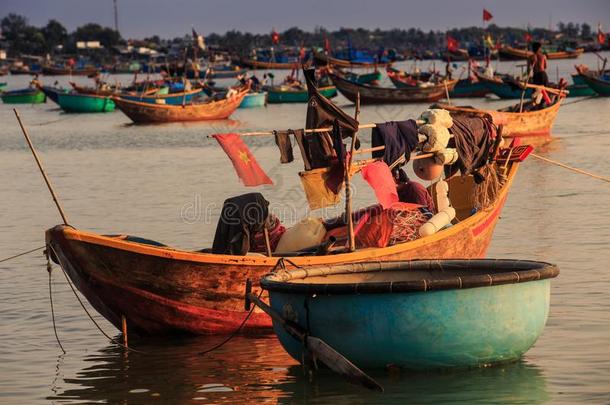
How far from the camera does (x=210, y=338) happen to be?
9.54 metres

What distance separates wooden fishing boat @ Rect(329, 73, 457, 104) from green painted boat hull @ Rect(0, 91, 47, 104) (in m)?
19.9

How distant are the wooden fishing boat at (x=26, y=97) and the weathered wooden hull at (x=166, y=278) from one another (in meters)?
51.4

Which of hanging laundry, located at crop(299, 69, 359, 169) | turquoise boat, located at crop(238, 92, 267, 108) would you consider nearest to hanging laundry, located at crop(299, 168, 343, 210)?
hanging laundry, located at crop(299, 69, 359, 169)

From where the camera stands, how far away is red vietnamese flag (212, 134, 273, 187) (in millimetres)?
9797

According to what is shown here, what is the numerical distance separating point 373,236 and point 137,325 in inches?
82.5

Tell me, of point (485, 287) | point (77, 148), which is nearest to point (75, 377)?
point (485, 287)

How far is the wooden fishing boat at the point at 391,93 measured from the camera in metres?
44.9

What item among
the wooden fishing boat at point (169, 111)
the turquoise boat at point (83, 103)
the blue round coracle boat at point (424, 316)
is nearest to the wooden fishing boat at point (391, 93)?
the wooden fishing boat at point (169, 111)

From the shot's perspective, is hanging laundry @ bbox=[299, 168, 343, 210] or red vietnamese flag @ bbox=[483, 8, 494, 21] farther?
red vietnamese flag @ bbox=[483, 8, 494, 21]

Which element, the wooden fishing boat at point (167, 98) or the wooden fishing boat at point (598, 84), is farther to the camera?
the wooden fishing boat at point (167, 98)

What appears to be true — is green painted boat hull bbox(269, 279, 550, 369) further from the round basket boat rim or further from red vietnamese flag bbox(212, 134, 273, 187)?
red vietnamese flag bbox(212, 134, 273, 187)

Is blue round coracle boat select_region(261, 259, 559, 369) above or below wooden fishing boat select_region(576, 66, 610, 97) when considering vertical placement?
above

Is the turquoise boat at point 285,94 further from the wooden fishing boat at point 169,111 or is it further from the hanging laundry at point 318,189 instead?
the hanging laundry at point 318,189

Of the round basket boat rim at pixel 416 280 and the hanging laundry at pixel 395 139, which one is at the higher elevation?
the hanging laundry at pixel 395 139
